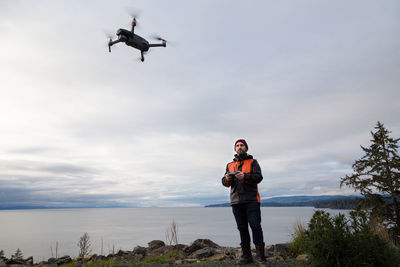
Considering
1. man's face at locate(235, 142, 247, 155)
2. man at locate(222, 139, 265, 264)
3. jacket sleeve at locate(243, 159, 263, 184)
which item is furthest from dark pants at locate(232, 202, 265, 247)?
man's face at locate(235, 142, 247, 155)

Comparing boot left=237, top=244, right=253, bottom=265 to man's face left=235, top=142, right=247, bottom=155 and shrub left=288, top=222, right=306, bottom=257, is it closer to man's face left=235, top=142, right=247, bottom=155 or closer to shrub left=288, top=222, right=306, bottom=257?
man's face left=235, top=142, right=247, bottom=155

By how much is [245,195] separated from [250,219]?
42 centimetres

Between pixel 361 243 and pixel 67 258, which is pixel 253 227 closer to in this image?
pixel 361 243

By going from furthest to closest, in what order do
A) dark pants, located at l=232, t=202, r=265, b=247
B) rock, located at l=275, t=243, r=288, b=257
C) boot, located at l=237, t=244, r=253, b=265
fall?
1. rock, located at l=275, t=243, r=288, b=257
2. boot, located at l=237, t=244, r=253, b=265
3. dark pants, located at l=232, t=202, r=265, b=247

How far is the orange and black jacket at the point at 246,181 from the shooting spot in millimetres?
4963

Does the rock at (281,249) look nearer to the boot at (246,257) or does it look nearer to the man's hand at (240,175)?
the boot at (246,257)

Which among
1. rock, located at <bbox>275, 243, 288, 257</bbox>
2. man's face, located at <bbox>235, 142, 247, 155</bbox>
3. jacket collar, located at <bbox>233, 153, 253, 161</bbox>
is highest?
man's face, located at <bbox>235, 142, 247, 155</bbox>

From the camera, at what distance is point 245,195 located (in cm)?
502

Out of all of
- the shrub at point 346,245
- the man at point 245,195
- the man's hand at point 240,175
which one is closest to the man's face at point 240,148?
the man at point 245,195

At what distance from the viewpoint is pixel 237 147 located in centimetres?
549

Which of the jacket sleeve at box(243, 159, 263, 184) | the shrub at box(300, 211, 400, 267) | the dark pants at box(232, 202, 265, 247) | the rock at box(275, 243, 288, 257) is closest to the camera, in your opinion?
the shrub at box(300, 211, 400, 267)

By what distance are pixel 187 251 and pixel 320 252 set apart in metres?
5.46

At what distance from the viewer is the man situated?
4805 millimetres

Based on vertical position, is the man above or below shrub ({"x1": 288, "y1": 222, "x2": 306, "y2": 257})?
above
